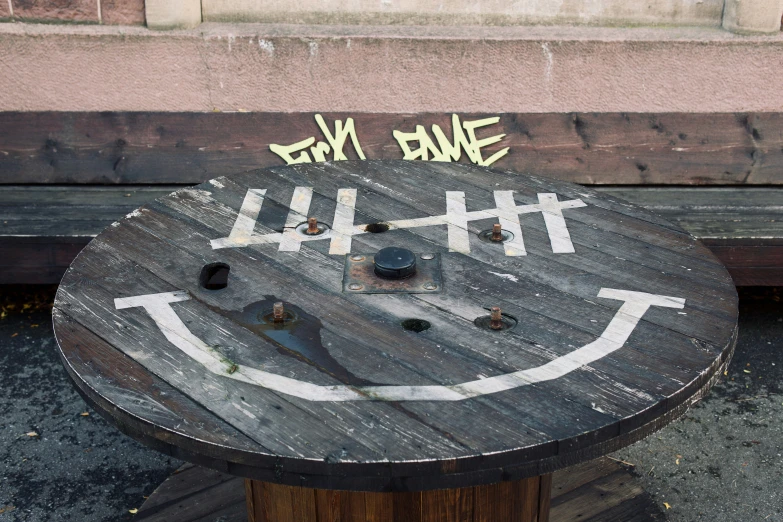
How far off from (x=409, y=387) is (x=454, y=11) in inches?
117

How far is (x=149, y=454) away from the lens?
3.37 metres

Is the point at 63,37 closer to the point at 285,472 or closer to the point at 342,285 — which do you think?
the point at 342,285

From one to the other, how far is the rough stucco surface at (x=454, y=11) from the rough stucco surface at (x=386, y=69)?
0.06 metres

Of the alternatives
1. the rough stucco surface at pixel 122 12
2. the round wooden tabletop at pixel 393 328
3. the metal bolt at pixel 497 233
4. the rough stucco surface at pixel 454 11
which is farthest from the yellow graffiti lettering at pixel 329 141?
the metal bolt at pixel 497 233

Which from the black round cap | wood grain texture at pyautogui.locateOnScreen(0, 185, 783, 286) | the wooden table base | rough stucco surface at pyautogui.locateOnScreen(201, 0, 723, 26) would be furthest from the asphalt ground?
rough stucco surface at pyautogui.locateOnScreen(201, 0, 723, 26)

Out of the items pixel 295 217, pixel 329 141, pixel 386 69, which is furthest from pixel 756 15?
pixel 295 217

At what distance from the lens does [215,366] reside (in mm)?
2023

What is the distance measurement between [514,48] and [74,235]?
2.29 meters

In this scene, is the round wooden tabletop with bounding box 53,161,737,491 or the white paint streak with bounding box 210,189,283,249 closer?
the round wooden tabletop with bounding box 53,161,737,491

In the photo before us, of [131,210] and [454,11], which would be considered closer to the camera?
[131,210]

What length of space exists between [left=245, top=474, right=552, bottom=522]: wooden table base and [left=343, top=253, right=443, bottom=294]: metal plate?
0.53 metres

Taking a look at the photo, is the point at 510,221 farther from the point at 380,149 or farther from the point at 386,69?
the point at 386,69

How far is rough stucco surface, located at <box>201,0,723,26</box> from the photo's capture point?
175 inches

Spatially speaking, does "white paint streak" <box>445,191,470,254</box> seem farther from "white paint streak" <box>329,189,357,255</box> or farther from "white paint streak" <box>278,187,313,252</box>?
"white paint streak" <box>278,187,313,252</box>
